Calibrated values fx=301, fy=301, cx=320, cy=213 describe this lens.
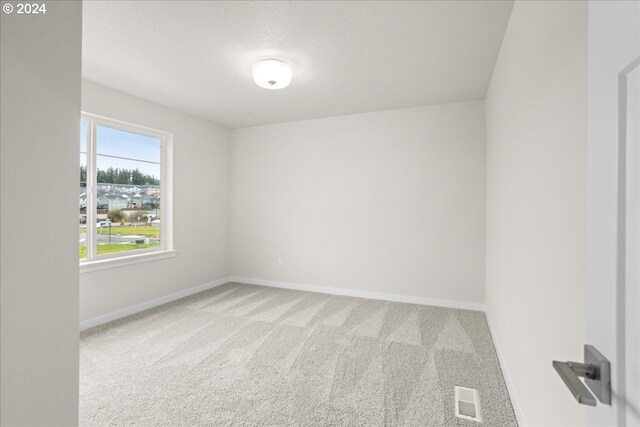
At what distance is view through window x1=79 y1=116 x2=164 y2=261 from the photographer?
3.29m

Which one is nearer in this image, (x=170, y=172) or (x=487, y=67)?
(x=487, y=67)

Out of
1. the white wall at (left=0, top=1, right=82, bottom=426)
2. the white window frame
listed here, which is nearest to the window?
the white window frame

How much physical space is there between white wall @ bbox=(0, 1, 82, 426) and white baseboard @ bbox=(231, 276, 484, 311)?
3.54 m

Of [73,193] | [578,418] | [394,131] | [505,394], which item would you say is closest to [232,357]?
[73,193]

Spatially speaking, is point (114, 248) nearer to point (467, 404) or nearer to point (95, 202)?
point (95, 202)

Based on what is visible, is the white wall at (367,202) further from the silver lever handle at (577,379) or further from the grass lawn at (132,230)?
the silver lever handle at (577,379)

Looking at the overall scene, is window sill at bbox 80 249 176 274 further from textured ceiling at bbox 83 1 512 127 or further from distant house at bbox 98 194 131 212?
textured ceiling at bbox 83 1 512 127

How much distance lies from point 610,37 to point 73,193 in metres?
1.65

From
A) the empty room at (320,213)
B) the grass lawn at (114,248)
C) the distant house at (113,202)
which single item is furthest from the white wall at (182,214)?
the distant house at (113,202)

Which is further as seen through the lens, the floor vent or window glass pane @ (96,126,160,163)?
window glass pane @ (96,126,160,163)

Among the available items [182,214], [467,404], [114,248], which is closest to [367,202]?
[182,214]

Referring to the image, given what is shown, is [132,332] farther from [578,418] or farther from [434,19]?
Answer: [434,19]

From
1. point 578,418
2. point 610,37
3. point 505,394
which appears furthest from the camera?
point 505,394

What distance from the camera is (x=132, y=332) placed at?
10.0 ft
